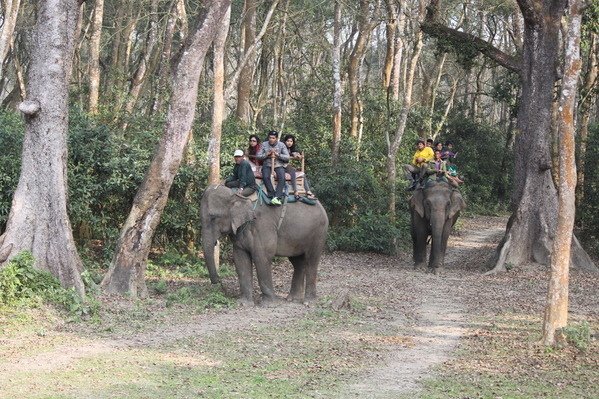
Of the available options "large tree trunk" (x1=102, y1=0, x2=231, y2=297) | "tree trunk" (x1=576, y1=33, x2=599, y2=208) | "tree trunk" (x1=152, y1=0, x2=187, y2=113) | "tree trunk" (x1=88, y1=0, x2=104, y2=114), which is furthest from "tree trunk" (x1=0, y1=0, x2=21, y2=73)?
"tree trunk" (x1=576, y1=33, x2=599, y2=208)

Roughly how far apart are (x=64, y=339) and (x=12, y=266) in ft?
6.82

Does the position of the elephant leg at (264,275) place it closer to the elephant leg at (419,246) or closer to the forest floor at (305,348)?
the forest floor at (305,348)

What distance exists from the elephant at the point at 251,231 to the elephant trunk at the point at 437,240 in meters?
7.12

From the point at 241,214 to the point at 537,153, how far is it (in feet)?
29.2

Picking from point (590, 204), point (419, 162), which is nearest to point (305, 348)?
point (419, 162)

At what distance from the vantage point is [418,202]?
77.4 ft

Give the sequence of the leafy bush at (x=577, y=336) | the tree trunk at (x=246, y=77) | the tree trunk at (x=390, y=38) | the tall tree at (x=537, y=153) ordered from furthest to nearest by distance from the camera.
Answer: the tree trunk at (x=390, y=38), the tree trunk at (x=246, y=77), the tall tree at (x=537, y=153), the leafy bush at (x=577, y=336)

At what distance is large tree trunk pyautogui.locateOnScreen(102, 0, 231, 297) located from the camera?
1519cm

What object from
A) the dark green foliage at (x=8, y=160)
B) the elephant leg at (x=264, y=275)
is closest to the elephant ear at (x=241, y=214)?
the elephant leg at (x=264, y=275)

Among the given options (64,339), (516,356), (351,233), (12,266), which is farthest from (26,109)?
(351,233)

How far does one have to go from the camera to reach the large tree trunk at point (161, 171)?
15.2 metres

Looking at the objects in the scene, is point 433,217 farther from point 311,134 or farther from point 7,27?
point 7,27

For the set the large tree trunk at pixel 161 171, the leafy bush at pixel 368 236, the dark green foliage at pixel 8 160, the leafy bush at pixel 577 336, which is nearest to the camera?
the leafy bush at pixel 577 336

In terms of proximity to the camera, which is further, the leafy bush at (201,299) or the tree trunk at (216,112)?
the tree trunk at (216,112)
